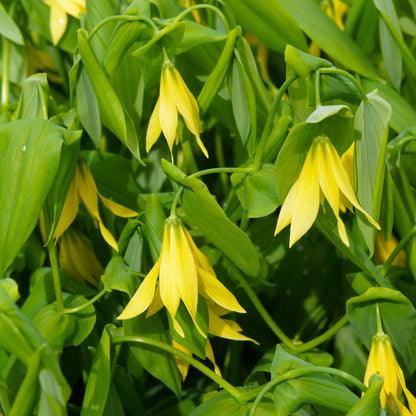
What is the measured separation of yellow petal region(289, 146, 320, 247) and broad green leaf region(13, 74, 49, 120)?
25 centimetres

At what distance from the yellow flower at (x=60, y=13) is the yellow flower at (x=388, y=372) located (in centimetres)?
51

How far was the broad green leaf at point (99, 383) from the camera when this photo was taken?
0.58 m

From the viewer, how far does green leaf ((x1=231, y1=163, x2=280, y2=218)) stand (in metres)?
0.60

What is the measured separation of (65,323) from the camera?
24.6 inches

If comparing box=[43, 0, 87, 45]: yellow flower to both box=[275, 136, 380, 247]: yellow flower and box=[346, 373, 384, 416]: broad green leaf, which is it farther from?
box=[346, 373, 384, 416]: broad green leaf

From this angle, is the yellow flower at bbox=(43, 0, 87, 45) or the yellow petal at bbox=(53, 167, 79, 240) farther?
the yellow flower at bbox=(43, 0, 87, 45)

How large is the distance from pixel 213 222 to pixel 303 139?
11 centimetres

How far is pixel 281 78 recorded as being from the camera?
3.24 ft

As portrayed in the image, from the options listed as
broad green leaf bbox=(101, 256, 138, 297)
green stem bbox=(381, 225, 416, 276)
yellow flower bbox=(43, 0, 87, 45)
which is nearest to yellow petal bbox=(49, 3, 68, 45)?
yellow flower bbox=(43, 0, 87, 45)

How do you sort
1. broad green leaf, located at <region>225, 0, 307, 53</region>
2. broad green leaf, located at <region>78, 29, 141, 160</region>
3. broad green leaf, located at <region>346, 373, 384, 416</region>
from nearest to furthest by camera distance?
1. broad green leaf, located at <region>346, 373, 384, 416</region>
2. broad green leaf, located at <region>78, 29, 141, 160</region>
3. broad green leaf, located at <region>225, 0, 307, 53</region>

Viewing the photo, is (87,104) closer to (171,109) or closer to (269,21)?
(171,109)

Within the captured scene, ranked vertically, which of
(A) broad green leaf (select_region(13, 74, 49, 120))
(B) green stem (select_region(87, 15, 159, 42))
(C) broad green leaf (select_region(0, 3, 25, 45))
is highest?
(B) green stem (select_region(87, 15, 159, 42))

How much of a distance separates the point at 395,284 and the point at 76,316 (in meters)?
0.33

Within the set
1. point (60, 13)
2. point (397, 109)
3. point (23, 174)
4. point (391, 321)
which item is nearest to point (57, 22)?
point (60, 13)
